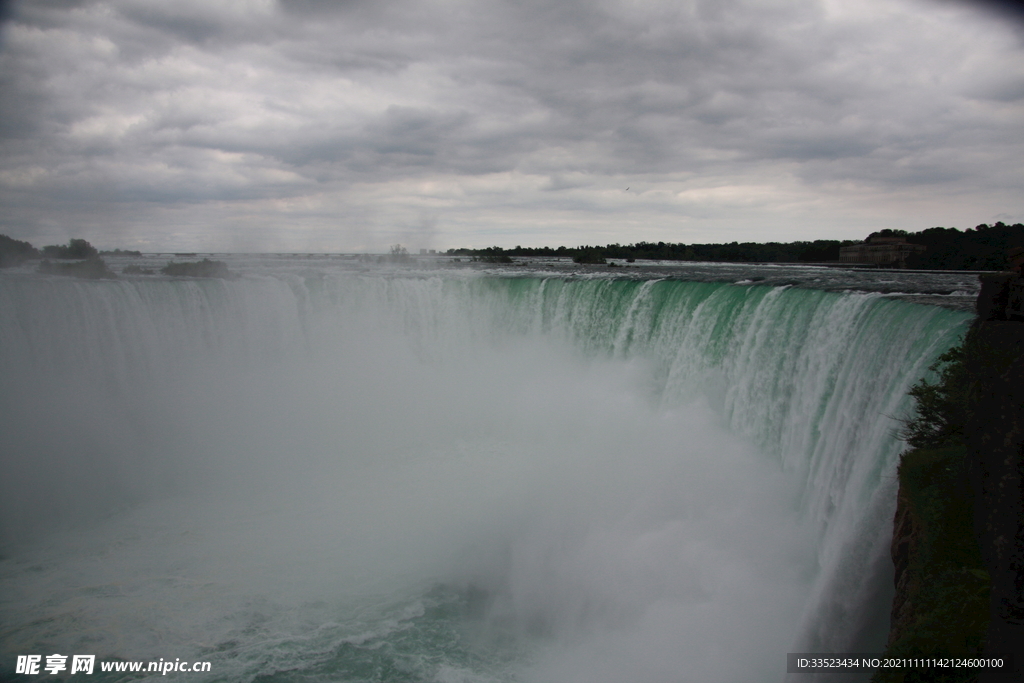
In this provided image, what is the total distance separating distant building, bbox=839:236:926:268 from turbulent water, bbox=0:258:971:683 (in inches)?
449

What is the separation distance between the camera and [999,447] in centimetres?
414

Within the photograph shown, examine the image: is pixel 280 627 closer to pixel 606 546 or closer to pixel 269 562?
pixel 269 562

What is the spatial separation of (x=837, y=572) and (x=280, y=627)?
7240 mm

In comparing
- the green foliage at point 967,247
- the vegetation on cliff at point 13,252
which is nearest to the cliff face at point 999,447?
the green foliage at point 967,247

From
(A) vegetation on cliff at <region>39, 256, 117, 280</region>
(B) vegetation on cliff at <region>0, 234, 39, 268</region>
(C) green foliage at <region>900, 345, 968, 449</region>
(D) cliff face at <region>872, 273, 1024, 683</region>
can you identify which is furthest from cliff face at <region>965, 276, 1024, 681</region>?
(B) vegetation on cliff at <region>0, 234, 39, 268</region>

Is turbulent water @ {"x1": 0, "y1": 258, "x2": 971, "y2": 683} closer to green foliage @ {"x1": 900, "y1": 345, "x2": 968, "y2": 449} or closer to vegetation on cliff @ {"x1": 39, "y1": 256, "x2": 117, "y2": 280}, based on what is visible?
green foliage @ {"x1": 900, "y1": 345, "x2": 968, "y2": 449}

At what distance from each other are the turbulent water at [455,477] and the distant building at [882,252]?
11402 mm

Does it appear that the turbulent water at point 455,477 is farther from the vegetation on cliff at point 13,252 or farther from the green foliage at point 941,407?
the vegetation on cliff at point 13,252

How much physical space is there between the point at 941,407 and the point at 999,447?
4.22 feet

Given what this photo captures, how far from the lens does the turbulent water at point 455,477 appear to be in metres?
7.07

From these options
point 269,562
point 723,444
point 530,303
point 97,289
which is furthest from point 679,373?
point 97,289

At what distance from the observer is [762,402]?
10.7 m

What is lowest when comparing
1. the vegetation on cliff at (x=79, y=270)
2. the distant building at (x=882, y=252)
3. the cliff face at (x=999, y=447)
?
the cliff face at (x=999, y=447)

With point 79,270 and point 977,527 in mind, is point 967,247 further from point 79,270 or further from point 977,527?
point 79,270
